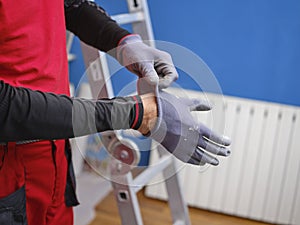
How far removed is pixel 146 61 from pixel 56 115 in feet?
1.05

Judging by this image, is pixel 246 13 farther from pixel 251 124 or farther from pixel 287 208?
pixel 287 208

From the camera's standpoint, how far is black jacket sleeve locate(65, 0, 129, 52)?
1.06 m

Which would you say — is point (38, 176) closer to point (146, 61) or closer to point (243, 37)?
point (146, 61)

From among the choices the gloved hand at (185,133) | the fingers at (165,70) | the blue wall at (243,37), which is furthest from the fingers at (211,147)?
the blue wall at (243,37)

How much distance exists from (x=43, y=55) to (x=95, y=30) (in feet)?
0.77

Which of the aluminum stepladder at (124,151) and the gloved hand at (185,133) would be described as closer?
the gloved hand at (185,133)

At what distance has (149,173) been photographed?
1.34 m

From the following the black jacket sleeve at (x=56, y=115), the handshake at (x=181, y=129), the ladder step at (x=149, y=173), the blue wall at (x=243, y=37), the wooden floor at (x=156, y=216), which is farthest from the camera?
the wooden floor at (x=156, y=216)

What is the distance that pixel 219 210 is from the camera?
2154mm

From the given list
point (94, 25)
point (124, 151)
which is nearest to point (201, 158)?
point (124, 151)

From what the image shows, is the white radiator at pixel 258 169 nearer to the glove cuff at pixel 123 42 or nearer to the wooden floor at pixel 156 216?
the wooden floor at pixel 156 216

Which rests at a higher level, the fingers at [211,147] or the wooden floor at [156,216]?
the fingers at [211,147]

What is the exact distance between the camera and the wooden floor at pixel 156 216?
2.08m

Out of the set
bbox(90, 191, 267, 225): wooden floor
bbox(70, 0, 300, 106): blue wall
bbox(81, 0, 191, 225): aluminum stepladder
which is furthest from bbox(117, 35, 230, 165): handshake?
bbox(90, 191, 267, 225): wooden floor
